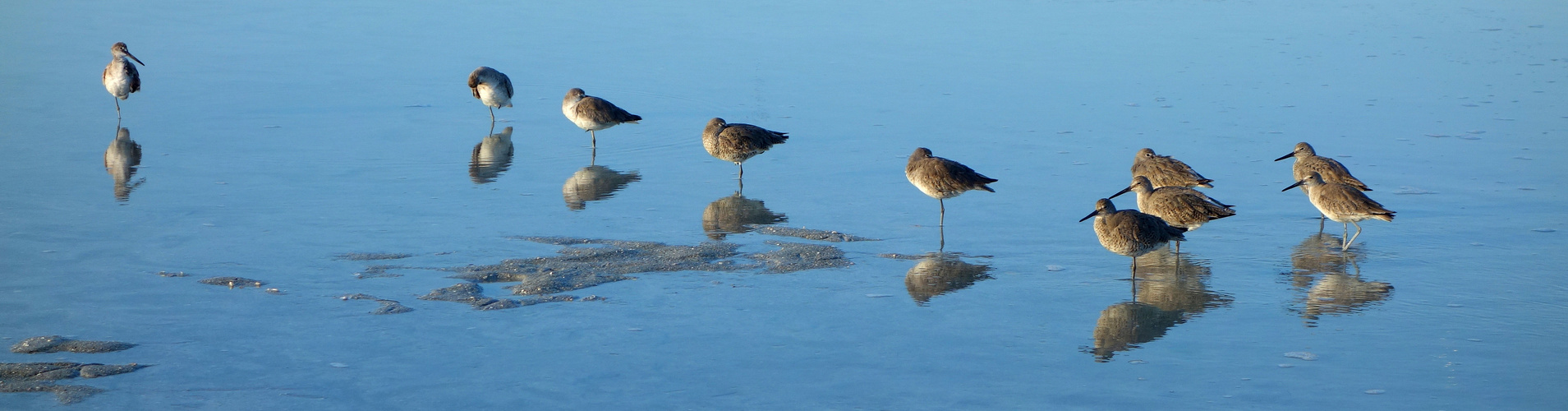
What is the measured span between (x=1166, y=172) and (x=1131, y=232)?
8.05ft

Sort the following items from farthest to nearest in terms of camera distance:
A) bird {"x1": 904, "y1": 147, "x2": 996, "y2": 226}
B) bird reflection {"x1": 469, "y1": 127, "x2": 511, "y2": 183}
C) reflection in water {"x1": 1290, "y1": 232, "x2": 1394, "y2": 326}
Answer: bird reflection {"x1": 469, "y1": 127, "x2": 511, "y2": 183} → bird {"x1": 904, "y1": 147, "x2": 996, "y2": 226} → reflection in water {"x1": 1290, "y1": 232, "x2": 1394, "y2": 326}

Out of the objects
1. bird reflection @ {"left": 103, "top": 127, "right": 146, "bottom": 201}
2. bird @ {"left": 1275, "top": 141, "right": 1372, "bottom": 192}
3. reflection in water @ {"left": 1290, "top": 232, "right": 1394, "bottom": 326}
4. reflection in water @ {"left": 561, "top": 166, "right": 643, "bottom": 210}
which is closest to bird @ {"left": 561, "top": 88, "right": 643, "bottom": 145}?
reflection in water @ {"left": 561, "top": 166, "right": 643, "bottom": 210}

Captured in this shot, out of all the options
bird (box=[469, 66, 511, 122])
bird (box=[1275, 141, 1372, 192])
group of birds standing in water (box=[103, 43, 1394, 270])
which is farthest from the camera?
bird (box=[469, 66, 511, 122])

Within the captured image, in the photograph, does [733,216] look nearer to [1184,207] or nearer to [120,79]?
[1184,207]

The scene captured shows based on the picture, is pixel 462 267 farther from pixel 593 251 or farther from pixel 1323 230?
pixel 1323 230

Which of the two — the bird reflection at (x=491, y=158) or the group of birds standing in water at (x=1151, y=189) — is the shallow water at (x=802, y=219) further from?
the group of birds standing in water at (x=1151, y=189)

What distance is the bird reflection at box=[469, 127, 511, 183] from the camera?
10.3 m

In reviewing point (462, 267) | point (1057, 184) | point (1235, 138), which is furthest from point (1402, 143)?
Answer: point (462, 267)

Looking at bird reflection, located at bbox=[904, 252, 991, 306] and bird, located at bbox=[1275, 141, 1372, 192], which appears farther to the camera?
bird, located at bbox=[1275, 141, 1372, 192]

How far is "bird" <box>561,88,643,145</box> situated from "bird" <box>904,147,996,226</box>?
366cm

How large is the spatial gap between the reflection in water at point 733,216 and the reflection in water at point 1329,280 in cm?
321

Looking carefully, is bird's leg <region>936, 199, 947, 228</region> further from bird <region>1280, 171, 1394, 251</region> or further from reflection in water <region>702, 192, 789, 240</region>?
bird <region>1280, 171, 1394, 251</region>

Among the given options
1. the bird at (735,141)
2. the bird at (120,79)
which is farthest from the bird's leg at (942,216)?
the bird at (120,79)

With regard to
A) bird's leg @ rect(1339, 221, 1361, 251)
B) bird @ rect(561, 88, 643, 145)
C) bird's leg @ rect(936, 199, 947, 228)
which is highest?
bird @ rect(561, 88, 643, 145)
